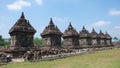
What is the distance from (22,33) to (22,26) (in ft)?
2.54

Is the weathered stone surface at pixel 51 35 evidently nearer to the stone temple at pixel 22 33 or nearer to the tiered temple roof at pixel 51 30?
the tiered temple roof at pixel 51 30

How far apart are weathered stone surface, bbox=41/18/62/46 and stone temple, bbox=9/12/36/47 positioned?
4.15m

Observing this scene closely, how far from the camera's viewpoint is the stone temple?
21766 millimetres

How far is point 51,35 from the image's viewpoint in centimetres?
→ 2647

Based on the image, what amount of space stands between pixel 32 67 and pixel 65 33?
17.6 meters

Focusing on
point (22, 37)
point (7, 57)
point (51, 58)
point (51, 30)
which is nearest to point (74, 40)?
point (51, 30)

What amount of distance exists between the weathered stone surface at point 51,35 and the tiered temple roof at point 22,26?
13.9 ft

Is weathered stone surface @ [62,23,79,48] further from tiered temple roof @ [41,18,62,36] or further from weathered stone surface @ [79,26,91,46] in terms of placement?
weathered stone surface @ [79,26,91,46]

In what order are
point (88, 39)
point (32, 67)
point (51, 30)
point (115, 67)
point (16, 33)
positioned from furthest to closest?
point (88, 39)
point (51, 30)
point (16, 33)
point (32, 67)
point (115, 67)

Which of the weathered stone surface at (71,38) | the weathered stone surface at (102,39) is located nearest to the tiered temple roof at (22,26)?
the weathered stone surface at (71,38)

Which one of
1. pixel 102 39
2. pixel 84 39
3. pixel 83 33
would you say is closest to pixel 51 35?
pixel 84 39

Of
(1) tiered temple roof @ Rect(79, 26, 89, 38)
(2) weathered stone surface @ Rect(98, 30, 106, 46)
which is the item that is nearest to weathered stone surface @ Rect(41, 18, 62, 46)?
(1) tiered temple roof @ Rect(79, 26, 89, 38)

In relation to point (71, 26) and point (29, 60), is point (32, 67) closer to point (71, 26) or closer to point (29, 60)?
point (29, 60)

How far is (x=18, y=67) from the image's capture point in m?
14.6
